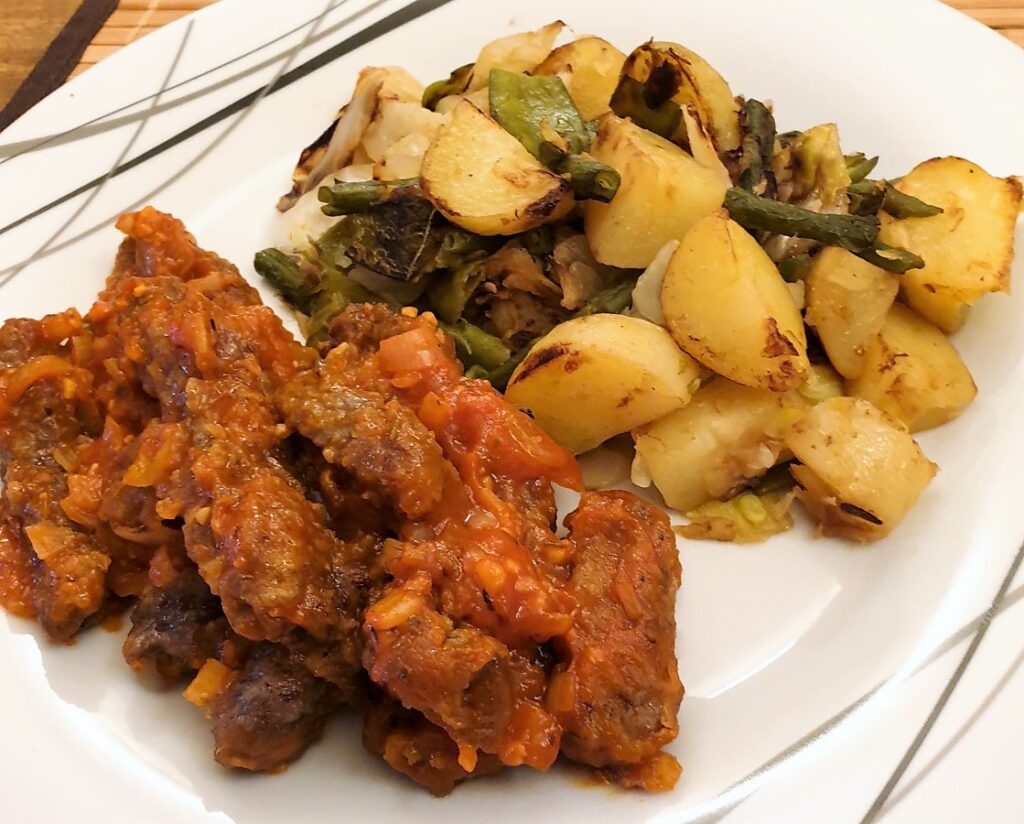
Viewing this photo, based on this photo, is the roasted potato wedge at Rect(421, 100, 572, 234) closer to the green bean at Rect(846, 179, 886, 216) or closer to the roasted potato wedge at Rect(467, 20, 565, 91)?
the roasted potato wedge at Rect(467, 20, 565, 91)

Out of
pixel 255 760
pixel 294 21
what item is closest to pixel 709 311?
pixel 255 760

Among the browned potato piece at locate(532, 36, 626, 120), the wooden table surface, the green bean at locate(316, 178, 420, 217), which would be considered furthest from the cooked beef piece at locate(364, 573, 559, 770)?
the wooden table surface

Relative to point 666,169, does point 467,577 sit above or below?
below

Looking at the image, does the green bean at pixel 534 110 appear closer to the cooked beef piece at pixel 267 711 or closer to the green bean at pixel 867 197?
the green bean at pixel 867 197

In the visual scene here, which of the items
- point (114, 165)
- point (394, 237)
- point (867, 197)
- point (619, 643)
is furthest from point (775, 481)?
point (114, 165)

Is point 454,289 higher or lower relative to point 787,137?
lower

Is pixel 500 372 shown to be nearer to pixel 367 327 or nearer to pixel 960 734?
pixel 367 327

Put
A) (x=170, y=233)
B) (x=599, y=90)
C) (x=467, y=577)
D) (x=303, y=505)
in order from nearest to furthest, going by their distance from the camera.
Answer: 1. (x=467, y=577)
2. (x=303, y=505)
3. (x=170, y=233)
4. (x=599, y=90)

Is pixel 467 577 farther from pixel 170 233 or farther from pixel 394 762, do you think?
pixel 170 233
